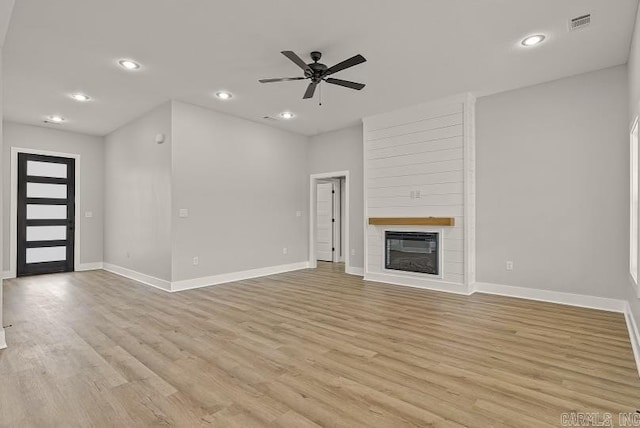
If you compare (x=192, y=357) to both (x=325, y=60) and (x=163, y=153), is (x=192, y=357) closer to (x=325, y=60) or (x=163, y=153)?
(x=325, y=60)

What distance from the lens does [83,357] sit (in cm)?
271

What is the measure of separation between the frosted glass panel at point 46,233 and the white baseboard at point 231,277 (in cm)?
367

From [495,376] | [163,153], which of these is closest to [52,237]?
[163,153]

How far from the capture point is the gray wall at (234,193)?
5.27 meters

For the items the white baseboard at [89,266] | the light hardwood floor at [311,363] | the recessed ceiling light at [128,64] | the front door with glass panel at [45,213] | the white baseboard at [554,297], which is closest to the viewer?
the light hardwood floor at [311,363]

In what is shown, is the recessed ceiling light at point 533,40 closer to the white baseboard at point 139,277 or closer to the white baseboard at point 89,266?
the white baseboard at point 139,277

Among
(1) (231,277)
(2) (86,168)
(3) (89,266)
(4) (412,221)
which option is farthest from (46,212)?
(4) (412,221)

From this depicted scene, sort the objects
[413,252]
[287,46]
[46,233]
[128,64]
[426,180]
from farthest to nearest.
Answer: [46,233]
[413,252]
[426,180]
[128,64]
[287,46]

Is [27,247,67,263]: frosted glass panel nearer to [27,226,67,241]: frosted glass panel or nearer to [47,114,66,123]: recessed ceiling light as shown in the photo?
[27,226,67,241]: frosted glass panel

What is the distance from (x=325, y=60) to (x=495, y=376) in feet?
11.4

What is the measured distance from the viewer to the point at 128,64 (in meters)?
3.93

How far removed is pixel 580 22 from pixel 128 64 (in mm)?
4730

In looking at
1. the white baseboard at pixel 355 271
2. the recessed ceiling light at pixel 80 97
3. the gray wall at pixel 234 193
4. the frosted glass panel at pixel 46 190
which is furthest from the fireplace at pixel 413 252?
the frosted glass panel at pixel 46 190

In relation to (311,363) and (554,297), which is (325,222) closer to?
(554,297)
